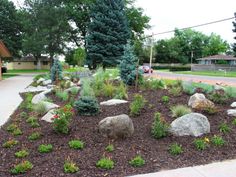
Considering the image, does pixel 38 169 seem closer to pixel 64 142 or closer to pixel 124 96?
pixel 64 142

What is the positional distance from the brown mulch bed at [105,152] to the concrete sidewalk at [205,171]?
0.51 ft

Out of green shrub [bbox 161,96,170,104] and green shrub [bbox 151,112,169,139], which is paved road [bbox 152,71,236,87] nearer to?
green shrub [bbox 161,96,170,104]

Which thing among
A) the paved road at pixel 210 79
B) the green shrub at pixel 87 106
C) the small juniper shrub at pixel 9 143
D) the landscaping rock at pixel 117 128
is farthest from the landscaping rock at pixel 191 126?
the paved road at pixel 210 79

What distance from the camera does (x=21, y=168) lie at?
4406 mm

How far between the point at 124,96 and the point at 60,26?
91.0 feet

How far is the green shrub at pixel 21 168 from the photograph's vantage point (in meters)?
4.38

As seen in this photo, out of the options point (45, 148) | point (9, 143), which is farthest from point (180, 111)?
point (9, 143)

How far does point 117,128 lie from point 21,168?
2012 millimetres

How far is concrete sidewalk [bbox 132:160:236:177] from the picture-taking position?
4328 mm

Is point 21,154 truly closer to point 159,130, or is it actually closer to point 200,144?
point 159,130

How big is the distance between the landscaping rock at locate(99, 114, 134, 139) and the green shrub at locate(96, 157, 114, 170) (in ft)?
3.34

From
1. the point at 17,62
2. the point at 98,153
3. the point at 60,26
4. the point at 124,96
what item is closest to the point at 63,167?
the point at 98,153

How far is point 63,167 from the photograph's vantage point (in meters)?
4.52

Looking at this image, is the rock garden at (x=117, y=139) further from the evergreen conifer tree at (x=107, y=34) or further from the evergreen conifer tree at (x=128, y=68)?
the evergreen conifer tree at (x=107, y=34)
